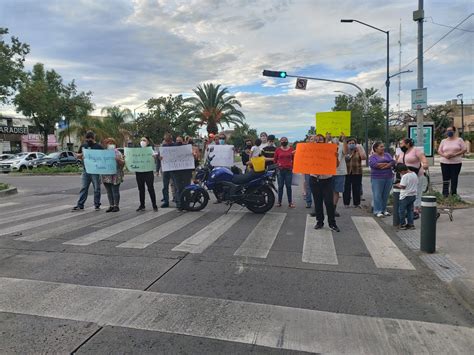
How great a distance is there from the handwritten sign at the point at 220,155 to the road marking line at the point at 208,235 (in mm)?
2001

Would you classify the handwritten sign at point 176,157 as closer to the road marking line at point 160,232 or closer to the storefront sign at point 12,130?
the road marking line at point 160,232

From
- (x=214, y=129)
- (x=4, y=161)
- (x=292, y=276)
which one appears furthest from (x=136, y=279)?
(x=214, y=129)

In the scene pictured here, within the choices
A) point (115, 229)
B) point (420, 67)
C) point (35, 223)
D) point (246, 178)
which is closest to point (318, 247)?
point (246, 178)

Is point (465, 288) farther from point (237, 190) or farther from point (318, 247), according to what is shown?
point (237, 190)

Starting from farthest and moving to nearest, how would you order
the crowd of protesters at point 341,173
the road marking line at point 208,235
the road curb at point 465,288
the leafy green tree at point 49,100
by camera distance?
the leafy green tree at point 49,100, the crowd of protesters at point 341,173, the road marking line at point 208,235, the road curb at point 465,288

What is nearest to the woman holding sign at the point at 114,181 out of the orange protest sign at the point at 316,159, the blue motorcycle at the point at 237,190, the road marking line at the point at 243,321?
the blue motorcycle at the point at 237,190

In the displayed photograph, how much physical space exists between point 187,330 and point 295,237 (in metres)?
3.94

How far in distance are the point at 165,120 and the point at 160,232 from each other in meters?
36.6

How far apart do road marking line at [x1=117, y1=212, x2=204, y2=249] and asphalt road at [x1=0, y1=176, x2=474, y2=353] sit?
Answer: 58 mm

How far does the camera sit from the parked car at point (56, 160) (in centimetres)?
3359

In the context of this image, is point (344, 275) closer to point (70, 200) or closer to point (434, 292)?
point (434, 292)

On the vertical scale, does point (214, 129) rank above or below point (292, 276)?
above

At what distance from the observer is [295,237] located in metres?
7.41

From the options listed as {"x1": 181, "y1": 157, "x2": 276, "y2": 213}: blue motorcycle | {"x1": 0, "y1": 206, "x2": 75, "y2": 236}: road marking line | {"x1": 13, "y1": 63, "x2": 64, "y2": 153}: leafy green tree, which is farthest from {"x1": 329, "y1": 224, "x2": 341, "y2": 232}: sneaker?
{"x1": 13, "y1": 63, "x2": 64, "y2": 153}: leafy green tree
